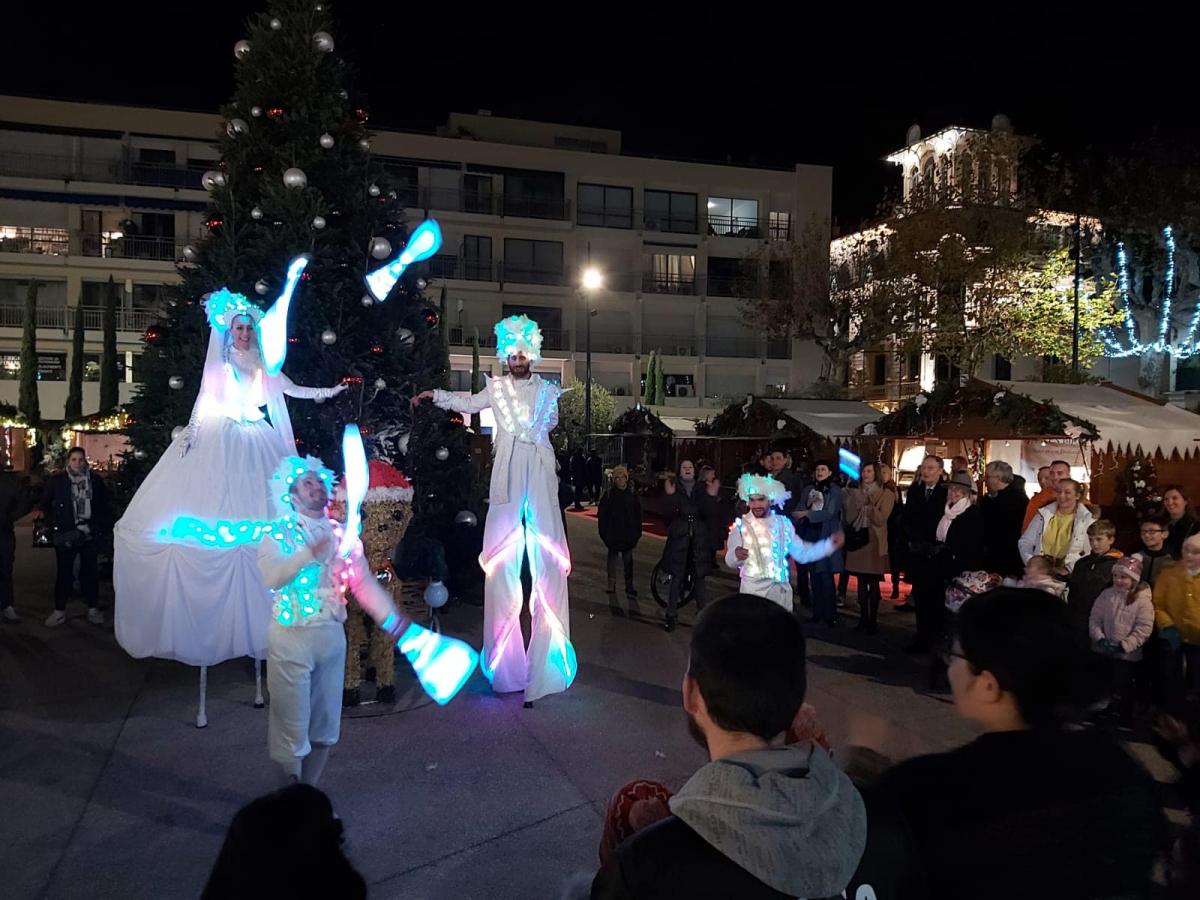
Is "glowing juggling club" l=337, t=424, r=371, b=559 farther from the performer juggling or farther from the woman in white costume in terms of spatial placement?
the woman in white costume

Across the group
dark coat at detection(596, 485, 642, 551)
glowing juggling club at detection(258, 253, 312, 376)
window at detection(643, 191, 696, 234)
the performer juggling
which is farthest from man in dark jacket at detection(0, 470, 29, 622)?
window at detection(643, 191, 696, 234)

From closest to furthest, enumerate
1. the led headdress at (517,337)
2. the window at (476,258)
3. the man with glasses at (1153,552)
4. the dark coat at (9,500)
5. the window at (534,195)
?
the man with glasses at (1153,552) → the led headdress at (517,337) → the dark coat at (9,500) → the window at (476,258) → the window at (534,195)

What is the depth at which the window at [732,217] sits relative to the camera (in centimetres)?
4306

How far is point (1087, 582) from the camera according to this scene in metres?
6.64

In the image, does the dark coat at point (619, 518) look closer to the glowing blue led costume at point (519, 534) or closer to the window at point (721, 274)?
the glowing blue led costume at point (519, 534)

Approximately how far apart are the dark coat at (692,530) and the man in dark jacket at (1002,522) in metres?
2.78

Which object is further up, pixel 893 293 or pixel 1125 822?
pixel 893 293

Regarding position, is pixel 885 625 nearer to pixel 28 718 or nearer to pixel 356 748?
pixel 356 748

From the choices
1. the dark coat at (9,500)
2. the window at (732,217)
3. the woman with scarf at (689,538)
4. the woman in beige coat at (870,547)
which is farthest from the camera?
the window at (732,217)

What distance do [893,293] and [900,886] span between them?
25618mm

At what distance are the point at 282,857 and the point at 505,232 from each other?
4043 centimetres

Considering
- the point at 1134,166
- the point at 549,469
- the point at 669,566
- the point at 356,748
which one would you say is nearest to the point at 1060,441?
the point at 669,566

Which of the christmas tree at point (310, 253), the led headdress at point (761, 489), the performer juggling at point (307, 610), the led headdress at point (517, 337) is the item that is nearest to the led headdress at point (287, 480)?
the performer juggling at point (307, 610)

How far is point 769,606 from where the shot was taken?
5.99 ft
